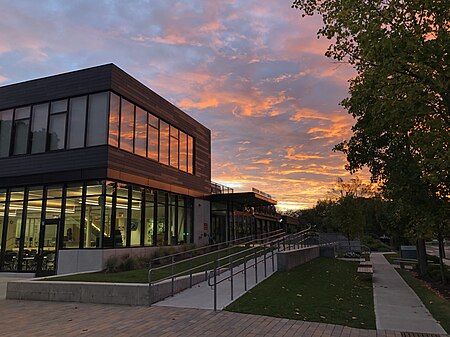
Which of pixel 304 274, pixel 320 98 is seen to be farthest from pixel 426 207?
pixel 320 98

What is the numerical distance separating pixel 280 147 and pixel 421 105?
19.5 m

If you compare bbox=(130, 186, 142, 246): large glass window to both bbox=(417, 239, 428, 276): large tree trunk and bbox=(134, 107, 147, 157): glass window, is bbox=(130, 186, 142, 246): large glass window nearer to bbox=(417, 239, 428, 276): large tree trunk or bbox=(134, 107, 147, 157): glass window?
bbox=(134, 107, 147, 157): glass window

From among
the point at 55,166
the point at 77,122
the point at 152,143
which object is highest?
the point at 77,122

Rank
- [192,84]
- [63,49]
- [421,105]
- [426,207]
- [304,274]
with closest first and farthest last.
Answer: [421,105], [426,207], [304,274], [63,49], [192,84]

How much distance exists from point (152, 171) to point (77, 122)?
4.31 metres

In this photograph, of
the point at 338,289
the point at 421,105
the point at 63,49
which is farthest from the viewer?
the point at 63,49

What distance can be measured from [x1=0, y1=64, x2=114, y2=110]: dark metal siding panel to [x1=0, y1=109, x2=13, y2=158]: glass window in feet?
1.21

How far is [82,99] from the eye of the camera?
17.0m

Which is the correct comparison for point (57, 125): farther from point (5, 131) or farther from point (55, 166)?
point (5, 131)

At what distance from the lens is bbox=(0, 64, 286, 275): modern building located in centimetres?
1576

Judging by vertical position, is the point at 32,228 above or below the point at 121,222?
below

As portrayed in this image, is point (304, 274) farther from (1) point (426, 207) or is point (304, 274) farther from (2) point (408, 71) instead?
(2) point (408, 71)

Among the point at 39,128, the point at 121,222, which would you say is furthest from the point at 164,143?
the point at 39,128

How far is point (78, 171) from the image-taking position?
16.0 m
